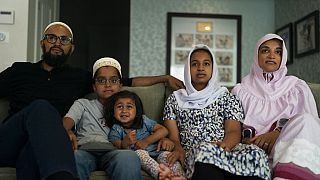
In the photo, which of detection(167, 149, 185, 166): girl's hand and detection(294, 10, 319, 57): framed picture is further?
detection(294, 10, 319, 57): framed picture

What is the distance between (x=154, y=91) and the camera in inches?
93.3

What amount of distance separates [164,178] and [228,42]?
3.32m

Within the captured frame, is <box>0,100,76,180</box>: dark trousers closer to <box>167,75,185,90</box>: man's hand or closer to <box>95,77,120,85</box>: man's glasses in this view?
<box>95,77,120,85</box>: man's glasses

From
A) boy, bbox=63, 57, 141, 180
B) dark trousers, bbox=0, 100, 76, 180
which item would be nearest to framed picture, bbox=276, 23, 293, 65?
boy, bbox=63, 57, 141, 180

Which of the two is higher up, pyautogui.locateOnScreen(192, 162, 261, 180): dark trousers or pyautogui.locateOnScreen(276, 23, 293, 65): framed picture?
pyautogui.locateOnScreen(276, 23, 293, 65): framed picture

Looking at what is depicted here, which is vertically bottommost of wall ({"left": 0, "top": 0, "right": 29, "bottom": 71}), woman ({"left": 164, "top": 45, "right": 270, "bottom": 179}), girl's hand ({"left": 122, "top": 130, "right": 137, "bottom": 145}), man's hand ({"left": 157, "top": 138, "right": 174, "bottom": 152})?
man's hand ({"left": 157, "top": 138, "right": 174, "bottom": 152})

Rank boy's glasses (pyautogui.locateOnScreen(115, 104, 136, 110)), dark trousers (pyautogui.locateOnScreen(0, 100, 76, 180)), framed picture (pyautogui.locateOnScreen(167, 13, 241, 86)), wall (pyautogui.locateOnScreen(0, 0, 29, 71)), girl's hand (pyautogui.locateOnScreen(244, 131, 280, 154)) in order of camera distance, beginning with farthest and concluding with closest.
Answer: framed picture (pyautogui.locateOnScreen(167, 13, 241, 86))
wall (pyautogui.locateOnScreen(0, 0, 29, 71))
boy's glasses (pyautogui.locateOnScreen(115, 104, 136, 110))
girl's hand (pyautogui.locateOnScreen(244, 131, 280, 154))
dark trousers (pyautogui.locateOnScreen(0, 100, 76, 180))

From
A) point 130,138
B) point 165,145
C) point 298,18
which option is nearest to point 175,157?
point 165,145

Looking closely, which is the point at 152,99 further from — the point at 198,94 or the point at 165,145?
the point at 165,145

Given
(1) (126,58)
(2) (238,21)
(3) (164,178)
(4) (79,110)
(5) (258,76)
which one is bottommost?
(3) (164,178)

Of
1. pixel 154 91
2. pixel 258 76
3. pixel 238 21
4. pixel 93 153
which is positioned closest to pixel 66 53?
pixel 154 91

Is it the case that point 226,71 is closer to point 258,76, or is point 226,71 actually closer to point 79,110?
point 258,76

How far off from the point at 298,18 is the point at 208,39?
1.03 meters

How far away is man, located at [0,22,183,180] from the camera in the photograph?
1.44 m
